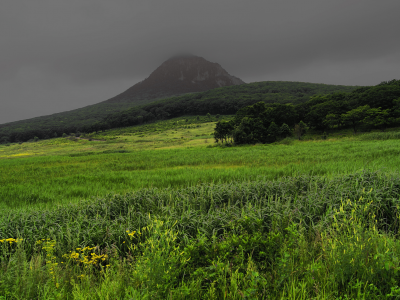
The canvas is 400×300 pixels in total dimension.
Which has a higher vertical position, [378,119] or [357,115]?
[357,115]

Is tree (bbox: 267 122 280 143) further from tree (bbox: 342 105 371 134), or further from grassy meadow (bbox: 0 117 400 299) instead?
grassy meadow (bbox: 0 117 400 299)

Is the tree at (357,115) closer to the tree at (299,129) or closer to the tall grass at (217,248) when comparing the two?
the tree at (299,129)

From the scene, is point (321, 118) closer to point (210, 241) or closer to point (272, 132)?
point (272, 132)

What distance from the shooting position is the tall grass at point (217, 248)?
2656 mm

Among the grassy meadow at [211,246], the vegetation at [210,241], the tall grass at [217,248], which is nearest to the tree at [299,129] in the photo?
the vegetation at [210,241]

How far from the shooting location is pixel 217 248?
3.71m

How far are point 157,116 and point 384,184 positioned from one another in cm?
16979

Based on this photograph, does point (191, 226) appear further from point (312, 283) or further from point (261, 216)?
point (312, 283)

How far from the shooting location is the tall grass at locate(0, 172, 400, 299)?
8.71ft

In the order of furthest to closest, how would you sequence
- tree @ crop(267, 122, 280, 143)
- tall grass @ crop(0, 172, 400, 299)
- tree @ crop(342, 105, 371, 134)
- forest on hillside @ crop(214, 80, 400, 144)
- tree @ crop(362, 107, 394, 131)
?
tree @ crop(267, 122, 280, 143) → tree @ crop(342, 105, 371, 134) → forest on hillside @ crop(214, 80, 400, 144) → tree @ crop(362, 107, 394, 131) → tall grass @ crop(0, 172, 400, 299)

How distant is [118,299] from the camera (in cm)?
255

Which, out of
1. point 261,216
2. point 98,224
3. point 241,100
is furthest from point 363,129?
point 241,100

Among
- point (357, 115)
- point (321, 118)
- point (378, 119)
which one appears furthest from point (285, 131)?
point (378, 119)

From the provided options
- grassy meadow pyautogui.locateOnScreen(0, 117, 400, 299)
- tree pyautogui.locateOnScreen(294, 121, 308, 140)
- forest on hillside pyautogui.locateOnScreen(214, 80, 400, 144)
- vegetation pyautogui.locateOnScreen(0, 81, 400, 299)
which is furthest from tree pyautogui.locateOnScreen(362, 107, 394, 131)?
grassy meadow pyautogui.locateOnScreen(0, 117, 400, 299)
